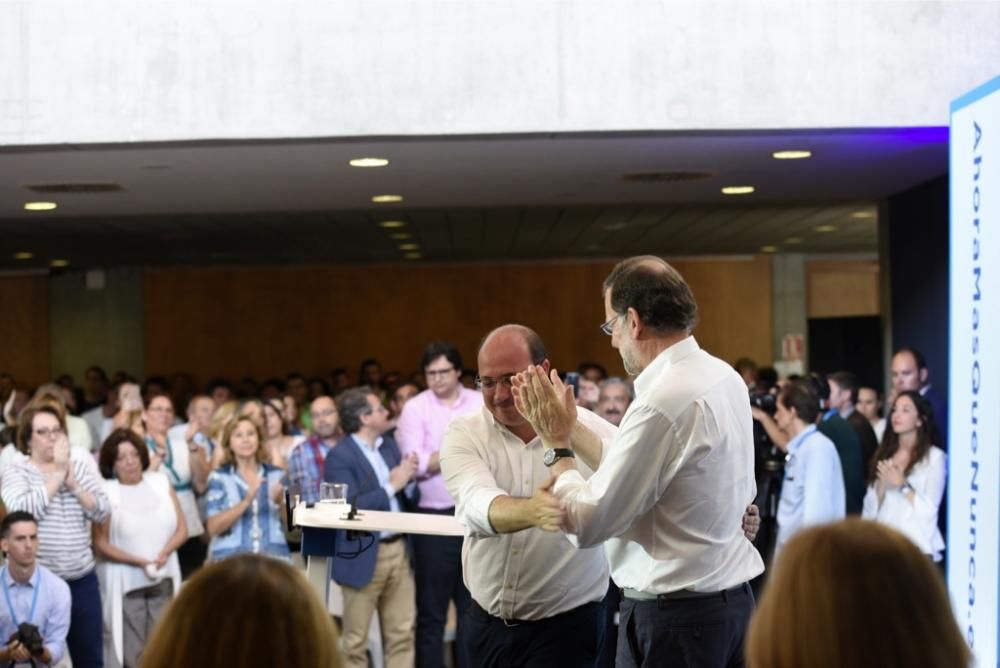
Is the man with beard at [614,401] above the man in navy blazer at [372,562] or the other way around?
above

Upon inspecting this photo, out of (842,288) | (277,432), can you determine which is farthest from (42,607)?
(842,288)

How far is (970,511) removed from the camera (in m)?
6.06

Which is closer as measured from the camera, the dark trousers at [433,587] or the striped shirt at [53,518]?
the striped shirt at [53,518]

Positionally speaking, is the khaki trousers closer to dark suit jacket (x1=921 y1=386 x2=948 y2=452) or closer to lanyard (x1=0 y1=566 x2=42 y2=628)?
lanyard (x1=0 y1=566 x2=42 y2=628)

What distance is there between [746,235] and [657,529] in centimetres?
1255

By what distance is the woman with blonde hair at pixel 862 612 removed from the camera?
1.63m

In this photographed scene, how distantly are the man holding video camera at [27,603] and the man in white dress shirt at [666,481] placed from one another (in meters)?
3.93

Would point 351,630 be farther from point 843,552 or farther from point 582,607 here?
point 843,552

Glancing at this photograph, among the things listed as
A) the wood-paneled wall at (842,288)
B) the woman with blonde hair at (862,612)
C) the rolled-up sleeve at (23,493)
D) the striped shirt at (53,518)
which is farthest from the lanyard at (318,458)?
the wood-paneled wall at (842,288)

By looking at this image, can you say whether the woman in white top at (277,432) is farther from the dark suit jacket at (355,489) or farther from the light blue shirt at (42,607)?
the light blue shirt at (42,607)

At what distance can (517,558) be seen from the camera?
3.80m

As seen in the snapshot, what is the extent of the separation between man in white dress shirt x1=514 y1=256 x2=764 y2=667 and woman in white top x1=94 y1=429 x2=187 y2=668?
4.60 m

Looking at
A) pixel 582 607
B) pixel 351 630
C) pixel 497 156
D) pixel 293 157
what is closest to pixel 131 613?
pixel 351 630

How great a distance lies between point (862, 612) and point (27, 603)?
5641 mm
